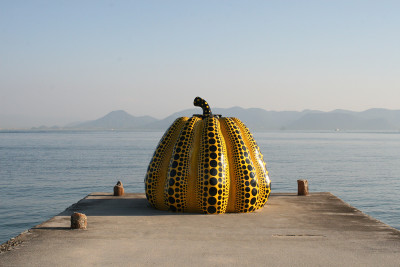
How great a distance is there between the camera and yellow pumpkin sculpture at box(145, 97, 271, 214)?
1384cm

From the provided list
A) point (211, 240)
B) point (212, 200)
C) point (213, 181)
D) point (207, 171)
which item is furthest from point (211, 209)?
point (211, 240)

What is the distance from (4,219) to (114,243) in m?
12.7

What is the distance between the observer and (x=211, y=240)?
11.0m

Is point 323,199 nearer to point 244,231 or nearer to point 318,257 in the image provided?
point 244,231

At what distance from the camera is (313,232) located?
11.9 metres

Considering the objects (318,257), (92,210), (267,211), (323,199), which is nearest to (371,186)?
(323,199)

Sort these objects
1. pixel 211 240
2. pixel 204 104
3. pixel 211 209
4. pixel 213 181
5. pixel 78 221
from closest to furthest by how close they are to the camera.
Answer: pixel 211 240
pixel 78 221
pixel 213 181
pixel 211 209
pixel 204 104

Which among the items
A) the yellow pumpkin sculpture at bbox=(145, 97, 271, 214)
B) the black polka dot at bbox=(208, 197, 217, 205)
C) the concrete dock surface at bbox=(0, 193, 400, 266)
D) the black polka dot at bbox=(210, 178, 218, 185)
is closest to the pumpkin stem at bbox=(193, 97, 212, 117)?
the yellow pumpkin sculpture at bbox=(145, 97, 271, 214)

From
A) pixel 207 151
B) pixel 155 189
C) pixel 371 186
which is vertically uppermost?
pixel 207 151

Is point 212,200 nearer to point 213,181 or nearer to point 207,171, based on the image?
point 213,181

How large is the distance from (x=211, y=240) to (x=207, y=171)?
303cm

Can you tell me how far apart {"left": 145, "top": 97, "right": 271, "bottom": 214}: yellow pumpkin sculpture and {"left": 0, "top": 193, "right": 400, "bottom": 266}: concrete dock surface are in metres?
0.37

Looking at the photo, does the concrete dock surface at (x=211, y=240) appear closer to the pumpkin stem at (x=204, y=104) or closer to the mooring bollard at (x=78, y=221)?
the mooring bollard at (x=78, y=221)

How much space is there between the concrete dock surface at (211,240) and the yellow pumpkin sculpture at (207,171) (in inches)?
14.5
